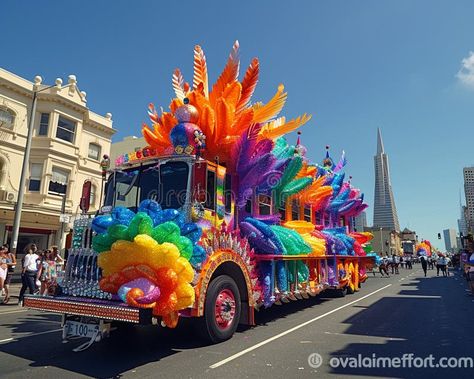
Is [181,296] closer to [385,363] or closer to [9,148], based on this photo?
[385,363]

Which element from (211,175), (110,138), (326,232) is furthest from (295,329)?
(110,138)

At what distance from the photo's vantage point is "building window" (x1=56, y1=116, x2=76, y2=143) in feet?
73.5

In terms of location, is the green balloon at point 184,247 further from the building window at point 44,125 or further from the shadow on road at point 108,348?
the building window at point 44,125

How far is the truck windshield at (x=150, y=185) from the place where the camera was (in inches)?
238

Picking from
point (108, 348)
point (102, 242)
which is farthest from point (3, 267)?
point (102, 242)

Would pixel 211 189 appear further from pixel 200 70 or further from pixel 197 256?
pixel 200 70

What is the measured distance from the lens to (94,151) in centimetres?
2505

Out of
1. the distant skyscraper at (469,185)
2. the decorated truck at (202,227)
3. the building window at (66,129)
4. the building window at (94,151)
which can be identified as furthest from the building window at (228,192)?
the distant skyscraper at (469,185)

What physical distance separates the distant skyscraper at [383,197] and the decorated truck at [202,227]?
599ft

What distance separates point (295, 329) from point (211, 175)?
3568mm

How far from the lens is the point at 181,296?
4.78 metres

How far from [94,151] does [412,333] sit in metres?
23.2

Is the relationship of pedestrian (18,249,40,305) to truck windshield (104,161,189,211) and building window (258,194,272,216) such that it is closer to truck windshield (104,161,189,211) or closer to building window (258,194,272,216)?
truck windshield (104,161,189,211)

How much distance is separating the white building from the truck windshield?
14.7 m
